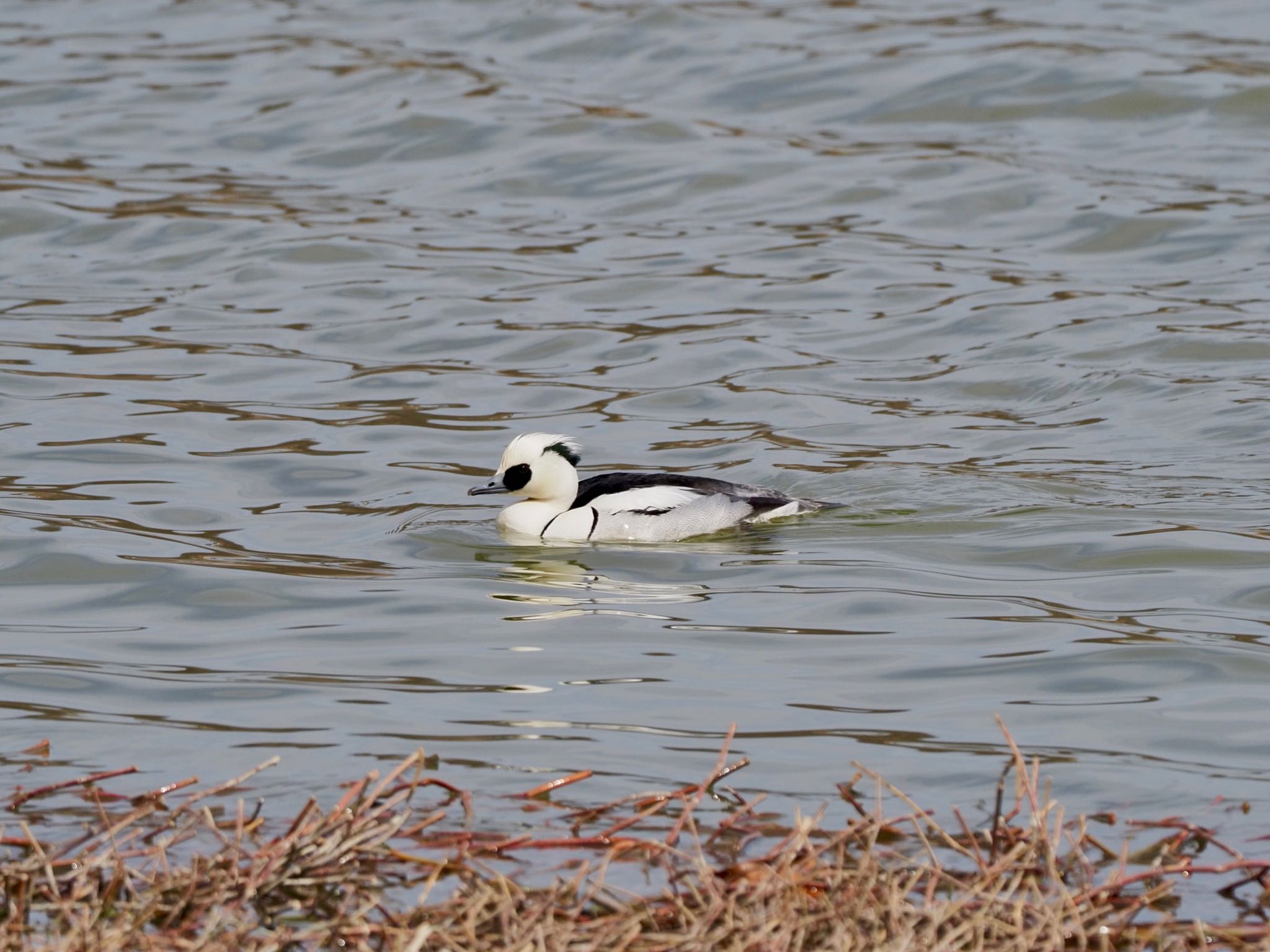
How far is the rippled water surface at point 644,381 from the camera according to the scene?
6969 millimetres

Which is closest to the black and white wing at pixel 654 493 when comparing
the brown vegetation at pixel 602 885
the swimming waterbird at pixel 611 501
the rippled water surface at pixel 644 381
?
the swimming waterbird at pixel 611 501

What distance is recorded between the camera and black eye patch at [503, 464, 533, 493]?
1009 cm

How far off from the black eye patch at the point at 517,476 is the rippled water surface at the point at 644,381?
0.33m

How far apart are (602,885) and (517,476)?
5694 millimetres

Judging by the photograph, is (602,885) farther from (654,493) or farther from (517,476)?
(517,476)

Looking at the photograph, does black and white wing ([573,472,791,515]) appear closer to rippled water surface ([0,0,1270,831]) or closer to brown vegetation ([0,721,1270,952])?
rippled water surface ([0,0,1270,831])

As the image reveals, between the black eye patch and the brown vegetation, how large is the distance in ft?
15.9

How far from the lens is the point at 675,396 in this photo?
1323 cm

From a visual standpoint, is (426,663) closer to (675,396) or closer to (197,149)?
(675,396)

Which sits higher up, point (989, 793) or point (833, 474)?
point (989, 793)

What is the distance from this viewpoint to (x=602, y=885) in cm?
452

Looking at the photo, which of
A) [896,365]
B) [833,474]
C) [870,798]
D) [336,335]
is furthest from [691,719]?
[336,335]

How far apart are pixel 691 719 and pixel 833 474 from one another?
4729 mm

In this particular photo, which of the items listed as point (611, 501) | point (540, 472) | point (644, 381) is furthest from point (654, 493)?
point (644, 381)
